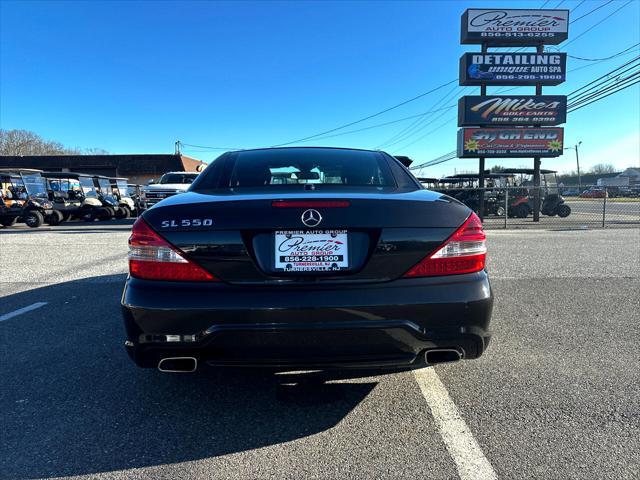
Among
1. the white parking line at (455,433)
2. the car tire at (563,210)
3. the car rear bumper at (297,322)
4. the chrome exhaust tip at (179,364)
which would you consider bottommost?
the car tire at (563,210)

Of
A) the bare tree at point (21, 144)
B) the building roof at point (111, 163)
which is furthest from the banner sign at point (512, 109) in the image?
the bare tree at point (21, 144)

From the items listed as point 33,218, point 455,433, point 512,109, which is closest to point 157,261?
point 455,433

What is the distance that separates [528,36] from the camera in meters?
21.2

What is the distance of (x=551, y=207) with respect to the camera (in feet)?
72.0

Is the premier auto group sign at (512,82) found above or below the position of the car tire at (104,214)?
above

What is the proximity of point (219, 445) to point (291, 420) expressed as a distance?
427mm

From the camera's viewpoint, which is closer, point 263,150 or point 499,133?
point 263,150

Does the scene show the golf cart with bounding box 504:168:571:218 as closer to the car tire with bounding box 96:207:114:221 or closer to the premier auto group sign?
the premier auto group sign

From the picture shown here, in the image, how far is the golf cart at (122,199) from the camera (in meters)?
22.5

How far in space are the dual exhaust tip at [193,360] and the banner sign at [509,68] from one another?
71.5 feet

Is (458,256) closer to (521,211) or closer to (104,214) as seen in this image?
(521,211)

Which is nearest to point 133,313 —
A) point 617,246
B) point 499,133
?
point 617,246

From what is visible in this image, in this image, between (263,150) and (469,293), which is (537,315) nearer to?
(469,293)

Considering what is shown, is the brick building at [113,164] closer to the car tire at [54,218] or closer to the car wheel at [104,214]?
the car wheel at [104,214]
